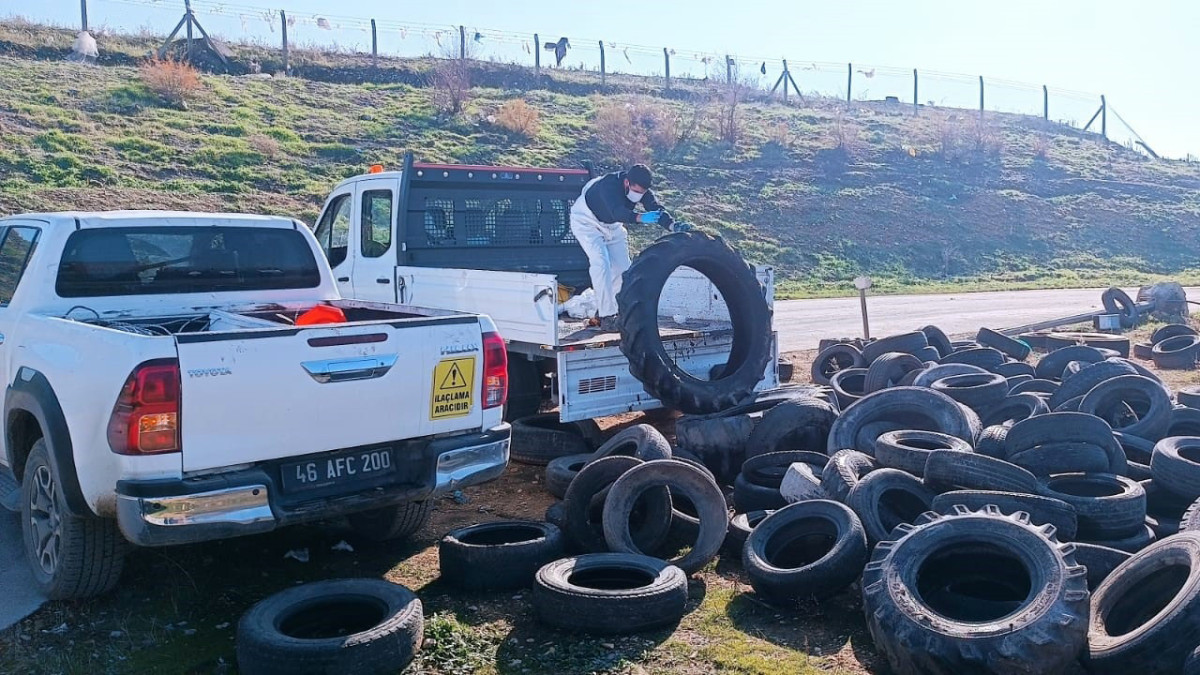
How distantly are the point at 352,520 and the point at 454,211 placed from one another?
4.14m

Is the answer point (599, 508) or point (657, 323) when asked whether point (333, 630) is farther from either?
point (657, 323)

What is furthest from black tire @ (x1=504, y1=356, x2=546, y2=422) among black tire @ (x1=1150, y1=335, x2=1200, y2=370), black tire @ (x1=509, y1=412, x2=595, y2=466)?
black tire @ (x1=1150, y1=335, x2=1200, y2=370)

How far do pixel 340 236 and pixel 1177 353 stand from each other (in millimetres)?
10060

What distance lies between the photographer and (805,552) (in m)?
5.30

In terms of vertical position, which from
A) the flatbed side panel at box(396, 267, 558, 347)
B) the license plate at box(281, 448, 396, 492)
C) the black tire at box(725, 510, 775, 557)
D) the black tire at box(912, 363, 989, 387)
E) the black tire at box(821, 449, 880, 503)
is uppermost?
the flatbed side panel at box(396, 267, 558, 347)

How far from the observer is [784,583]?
15.6 feet

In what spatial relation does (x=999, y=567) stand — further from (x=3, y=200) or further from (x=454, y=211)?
(x=3, y=200)

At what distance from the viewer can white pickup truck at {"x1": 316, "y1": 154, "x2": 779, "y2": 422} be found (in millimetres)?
7508

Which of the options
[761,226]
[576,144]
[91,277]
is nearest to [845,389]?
[91,277]

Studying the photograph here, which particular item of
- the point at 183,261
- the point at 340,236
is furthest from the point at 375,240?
the point at 183,261

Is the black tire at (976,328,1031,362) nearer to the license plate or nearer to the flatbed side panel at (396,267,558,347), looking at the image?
the flatbed side panel at (396,267,558,347)

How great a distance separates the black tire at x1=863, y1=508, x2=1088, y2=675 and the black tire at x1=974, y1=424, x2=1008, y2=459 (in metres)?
1.55

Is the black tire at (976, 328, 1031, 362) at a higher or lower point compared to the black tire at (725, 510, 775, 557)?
higher

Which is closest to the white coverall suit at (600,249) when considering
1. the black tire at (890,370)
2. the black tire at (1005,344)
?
the black tire at (890,370)
